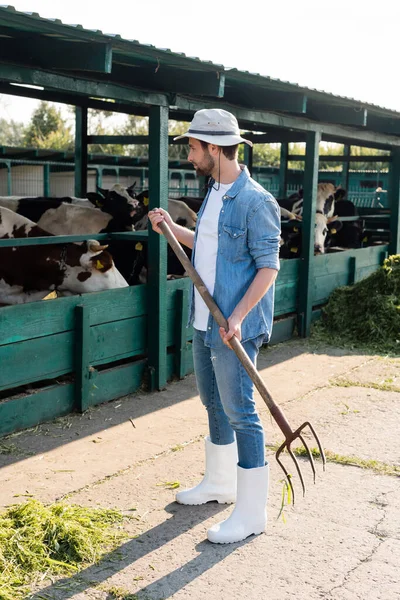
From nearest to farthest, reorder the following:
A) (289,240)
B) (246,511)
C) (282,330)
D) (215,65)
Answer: (246,511) < (215,65) < (282,330) < (289,240)

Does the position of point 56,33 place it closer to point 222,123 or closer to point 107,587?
point 222,123

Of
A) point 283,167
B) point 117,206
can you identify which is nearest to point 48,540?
point 117,206

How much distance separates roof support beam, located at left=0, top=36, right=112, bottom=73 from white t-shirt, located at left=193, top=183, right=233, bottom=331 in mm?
1855

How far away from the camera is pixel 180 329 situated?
704 cm

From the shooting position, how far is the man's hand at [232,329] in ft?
11.8

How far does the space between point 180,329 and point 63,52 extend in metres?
2.72

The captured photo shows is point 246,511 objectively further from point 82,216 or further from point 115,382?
point 82,216

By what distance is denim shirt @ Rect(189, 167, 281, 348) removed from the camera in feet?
12.2

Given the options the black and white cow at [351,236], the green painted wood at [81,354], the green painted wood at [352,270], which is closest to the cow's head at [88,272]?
the green painted wood at [81,354]

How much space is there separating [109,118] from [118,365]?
51.7 metres

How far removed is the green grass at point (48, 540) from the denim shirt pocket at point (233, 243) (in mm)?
1507

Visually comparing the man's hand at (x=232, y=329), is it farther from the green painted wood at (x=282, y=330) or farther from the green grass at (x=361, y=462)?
the green painted wood at (x=282, y=330)

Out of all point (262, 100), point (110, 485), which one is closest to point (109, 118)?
point (262, 100)

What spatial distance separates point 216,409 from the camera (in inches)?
163
